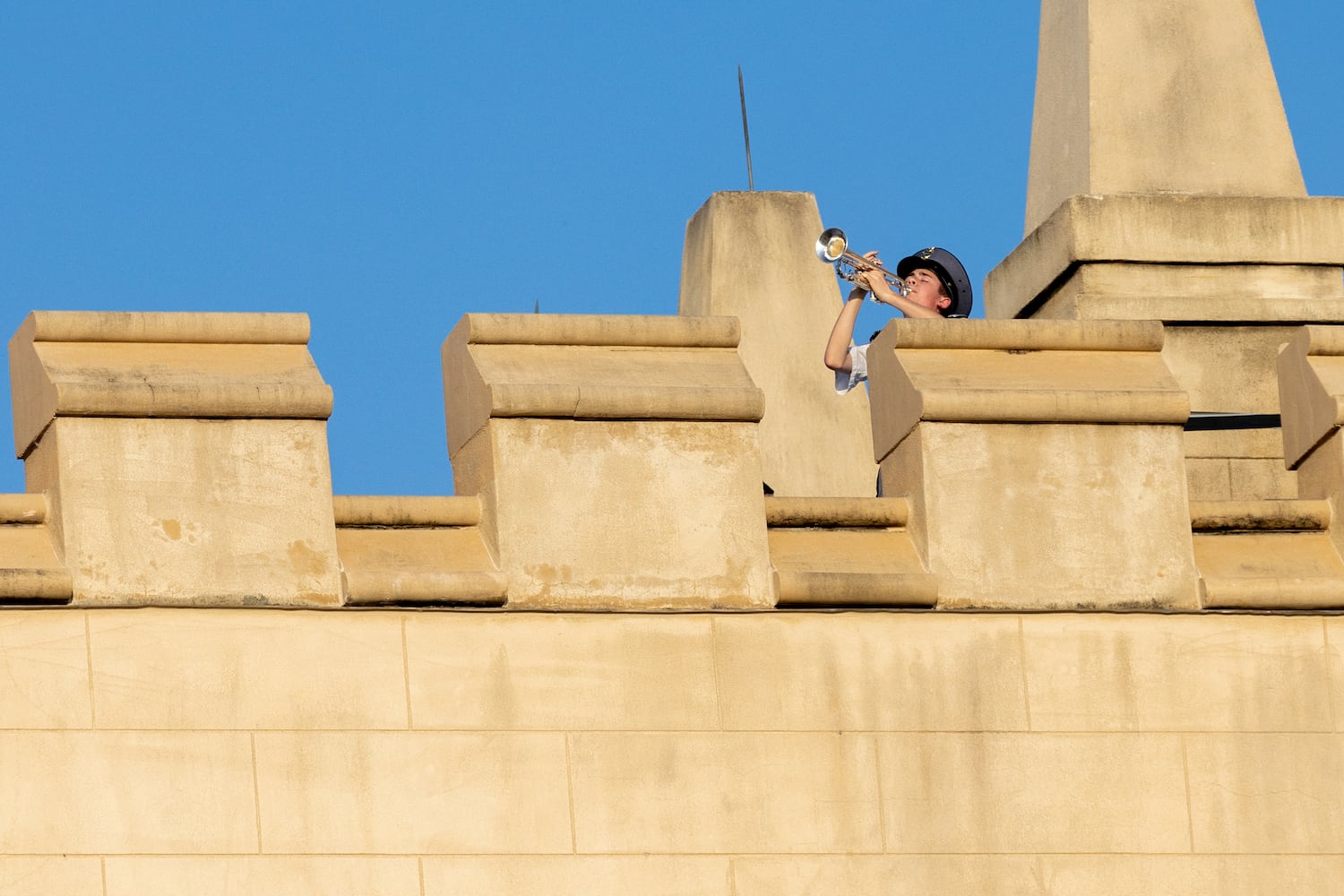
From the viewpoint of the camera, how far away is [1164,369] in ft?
38.5

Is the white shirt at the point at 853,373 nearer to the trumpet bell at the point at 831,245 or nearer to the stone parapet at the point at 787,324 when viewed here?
→ the trumpet bell at the point at 831,245

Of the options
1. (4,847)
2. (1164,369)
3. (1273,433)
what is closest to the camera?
(4,847)

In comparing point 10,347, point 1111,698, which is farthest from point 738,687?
point 10,347

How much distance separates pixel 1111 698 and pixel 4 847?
431cm

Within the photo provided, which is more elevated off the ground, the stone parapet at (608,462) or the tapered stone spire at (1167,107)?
the tapered stone spire at (1167,107)

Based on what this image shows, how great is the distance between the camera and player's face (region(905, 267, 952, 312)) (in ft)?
42.5

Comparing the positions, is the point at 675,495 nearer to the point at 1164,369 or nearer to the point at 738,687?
the point at 738,687

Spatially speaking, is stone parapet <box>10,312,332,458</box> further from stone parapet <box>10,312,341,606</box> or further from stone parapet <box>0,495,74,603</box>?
stone parapet <box>0,495,74,603</box>

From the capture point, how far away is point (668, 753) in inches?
424

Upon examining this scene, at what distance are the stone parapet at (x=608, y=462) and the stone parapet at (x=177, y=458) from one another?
68 cm

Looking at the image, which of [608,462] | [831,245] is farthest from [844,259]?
[608,462]

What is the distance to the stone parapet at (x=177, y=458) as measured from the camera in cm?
1040

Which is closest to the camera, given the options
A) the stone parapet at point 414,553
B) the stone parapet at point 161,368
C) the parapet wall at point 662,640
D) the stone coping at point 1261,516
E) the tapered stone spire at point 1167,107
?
the parapet wall at point 662,640

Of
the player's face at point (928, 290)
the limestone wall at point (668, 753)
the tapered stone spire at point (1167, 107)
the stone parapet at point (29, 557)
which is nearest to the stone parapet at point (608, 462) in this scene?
Answer: the limestone wall at point (668, 753)
